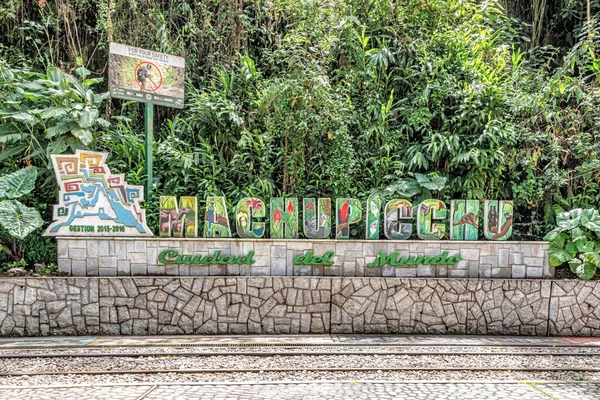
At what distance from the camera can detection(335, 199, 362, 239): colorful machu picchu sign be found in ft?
24.6

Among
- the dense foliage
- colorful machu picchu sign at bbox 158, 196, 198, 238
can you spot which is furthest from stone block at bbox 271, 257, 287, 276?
colorful machu picchu sign at bbox 158, 196, 198, 238

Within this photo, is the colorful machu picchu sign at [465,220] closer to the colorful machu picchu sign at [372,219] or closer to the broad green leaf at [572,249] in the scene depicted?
the colorful machu picchu sign at [372,219]

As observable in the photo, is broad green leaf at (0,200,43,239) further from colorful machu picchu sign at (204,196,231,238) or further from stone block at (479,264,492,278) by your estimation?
stone block at (479,264,492,278)

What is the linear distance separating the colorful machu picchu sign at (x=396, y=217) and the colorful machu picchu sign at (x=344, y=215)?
1.66 ft

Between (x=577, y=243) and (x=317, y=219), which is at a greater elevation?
(x=317, y=219)

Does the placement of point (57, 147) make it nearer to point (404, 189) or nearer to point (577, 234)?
point (404, 189)

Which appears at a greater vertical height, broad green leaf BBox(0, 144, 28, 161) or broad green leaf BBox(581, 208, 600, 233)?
broad green leaf BBox(0, 144, 28, 161)

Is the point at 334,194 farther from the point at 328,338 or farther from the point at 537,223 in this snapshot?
the point at 537,223

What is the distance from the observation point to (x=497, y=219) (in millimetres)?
7582

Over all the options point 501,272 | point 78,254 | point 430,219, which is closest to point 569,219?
point 501,272

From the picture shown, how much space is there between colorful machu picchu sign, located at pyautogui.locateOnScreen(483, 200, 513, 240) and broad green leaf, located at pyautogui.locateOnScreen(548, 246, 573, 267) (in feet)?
2.34

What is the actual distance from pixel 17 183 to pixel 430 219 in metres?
6.55

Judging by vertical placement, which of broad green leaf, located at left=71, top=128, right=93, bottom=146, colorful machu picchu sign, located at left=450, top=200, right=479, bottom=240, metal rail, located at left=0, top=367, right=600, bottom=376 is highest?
broad green leaf, located at left=71, top=128, right=93, bottom=146

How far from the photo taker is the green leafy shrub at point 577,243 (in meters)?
7.34
